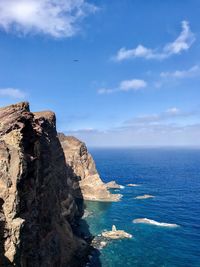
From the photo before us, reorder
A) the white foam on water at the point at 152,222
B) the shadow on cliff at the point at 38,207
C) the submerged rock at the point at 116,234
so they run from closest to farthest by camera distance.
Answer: the shadow on cliff at the point at 38,207 < the submerged rock at the point at 116,234 < the white foam on water at the point at 152,222

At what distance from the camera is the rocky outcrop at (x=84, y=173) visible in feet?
487

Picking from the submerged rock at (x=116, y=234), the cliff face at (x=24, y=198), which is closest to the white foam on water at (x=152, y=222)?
the submerged rock at (x=116, y=234)

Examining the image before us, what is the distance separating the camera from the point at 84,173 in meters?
160

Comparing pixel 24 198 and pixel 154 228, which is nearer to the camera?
pixel 24 198

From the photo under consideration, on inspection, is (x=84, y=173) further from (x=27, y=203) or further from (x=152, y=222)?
(x=27, y=203)

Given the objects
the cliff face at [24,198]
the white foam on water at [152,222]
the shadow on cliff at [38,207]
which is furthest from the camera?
the white foam on water at [152,222]

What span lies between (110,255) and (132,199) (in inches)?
2650

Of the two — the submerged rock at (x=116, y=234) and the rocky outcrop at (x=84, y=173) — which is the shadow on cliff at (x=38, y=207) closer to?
the submerged rock at (x=116, y=234)

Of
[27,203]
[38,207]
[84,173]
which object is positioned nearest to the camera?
[27,203]

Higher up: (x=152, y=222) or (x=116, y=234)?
(x=152, y=222)

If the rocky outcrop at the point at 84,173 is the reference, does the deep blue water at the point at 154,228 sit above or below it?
below

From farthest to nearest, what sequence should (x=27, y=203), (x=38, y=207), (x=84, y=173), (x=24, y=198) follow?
(x=84, y=173) < (x=38, y=207) < (x=27, y=203) < (x=24, y=198)

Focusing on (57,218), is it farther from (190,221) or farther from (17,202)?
(190,221)

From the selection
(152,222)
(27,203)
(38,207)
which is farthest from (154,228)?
(27,203)
